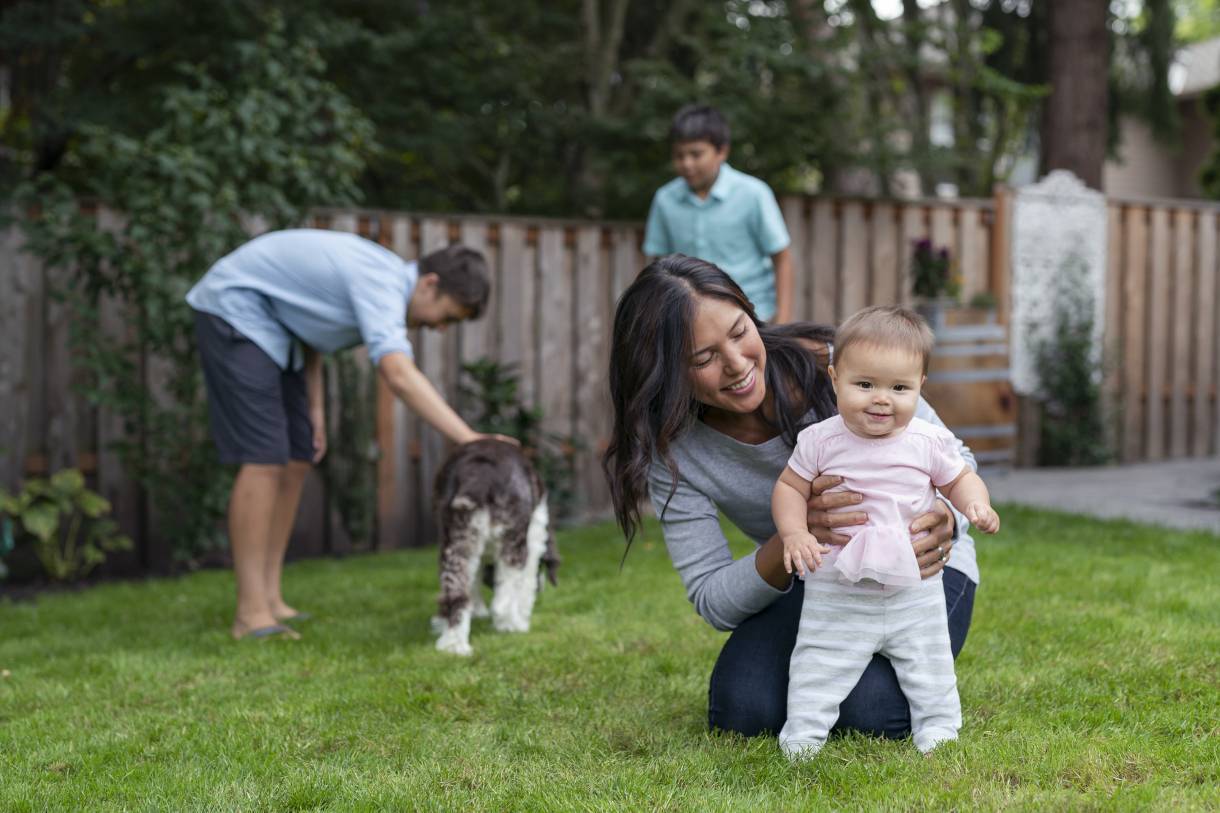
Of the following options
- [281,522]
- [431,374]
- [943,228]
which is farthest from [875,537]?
[943,228]

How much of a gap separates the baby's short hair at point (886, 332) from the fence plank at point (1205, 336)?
316 inches

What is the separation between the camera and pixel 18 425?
6062 mm

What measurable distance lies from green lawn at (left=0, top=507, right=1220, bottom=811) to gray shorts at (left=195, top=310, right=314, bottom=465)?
2.31 feet

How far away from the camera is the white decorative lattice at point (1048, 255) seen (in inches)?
348

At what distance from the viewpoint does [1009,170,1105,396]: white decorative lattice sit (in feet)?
29.0

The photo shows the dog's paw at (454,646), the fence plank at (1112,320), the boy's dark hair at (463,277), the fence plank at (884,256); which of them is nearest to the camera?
the dog's paw at (454,646)

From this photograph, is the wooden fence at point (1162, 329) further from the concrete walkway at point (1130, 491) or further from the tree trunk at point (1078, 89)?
the tree trunk at point (1078, 89)

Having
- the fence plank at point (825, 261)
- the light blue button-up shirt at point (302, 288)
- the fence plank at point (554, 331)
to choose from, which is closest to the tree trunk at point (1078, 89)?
the fence plank at point (825, 261)

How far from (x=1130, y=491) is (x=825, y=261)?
96.9 inches

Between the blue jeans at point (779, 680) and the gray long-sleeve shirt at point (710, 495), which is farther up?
the gray long-sleeve shirt at point (710, 495)

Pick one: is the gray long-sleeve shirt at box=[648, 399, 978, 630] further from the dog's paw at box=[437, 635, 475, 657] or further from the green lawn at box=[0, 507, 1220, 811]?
the dog's paw at box=[437, 635, 475, 657]

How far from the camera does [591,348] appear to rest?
7391 mm

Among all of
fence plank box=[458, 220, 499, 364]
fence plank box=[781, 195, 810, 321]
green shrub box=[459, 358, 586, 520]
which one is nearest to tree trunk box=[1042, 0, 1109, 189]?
fence plank box=[781, 195, 810, 321]

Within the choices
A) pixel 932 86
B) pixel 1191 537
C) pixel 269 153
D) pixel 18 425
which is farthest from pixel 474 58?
pixel 932 86
